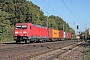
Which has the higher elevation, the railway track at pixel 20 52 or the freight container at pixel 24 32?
the freight container at pixel 24 32

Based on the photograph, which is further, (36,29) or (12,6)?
(12,6)

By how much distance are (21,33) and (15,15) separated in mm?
45005

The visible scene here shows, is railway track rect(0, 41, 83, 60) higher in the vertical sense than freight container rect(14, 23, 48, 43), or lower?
lower

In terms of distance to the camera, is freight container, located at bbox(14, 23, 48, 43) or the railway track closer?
the railway track

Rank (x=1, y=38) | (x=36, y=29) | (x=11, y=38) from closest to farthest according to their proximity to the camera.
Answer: (x=36, y=29) < (x=1, y=38) < (x=11, y=38)

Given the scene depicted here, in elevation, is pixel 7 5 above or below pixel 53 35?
above

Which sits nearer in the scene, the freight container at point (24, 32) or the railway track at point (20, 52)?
the railway track at point (20, 52)

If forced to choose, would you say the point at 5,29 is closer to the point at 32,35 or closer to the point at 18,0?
the point at 32,35

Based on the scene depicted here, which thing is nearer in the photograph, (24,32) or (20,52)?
(20,52)

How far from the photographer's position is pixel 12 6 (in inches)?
3221

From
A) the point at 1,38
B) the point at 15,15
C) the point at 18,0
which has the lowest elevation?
the point at 1,38

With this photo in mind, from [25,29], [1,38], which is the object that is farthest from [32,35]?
[1,38]

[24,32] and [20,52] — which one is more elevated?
[24,32]

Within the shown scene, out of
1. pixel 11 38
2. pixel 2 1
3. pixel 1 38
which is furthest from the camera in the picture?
pixel 2 1
